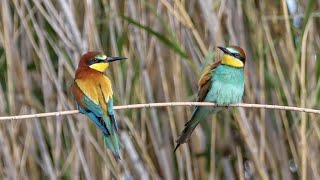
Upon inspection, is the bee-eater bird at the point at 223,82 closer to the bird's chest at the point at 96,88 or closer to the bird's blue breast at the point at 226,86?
the bird's blue breast at the point at 226,86

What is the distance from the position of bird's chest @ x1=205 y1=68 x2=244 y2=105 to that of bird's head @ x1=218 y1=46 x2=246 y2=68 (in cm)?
2

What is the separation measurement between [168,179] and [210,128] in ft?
0.83

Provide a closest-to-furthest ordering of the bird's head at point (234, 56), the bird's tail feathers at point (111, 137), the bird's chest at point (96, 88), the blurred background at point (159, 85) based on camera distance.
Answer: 1. the bird's tail feathers at point (111, 137)
2. the bird's chest at point (96, 88)
3. the bird's head at point (234, 56)
4. the blurred background at point (159, 85)

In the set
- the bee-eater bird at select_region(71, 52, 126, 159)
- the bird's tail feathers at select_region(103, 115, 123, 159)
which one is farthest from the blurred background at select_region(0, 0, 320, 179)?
the bird's tail feathers at select_region(103, 115, 123, 159)

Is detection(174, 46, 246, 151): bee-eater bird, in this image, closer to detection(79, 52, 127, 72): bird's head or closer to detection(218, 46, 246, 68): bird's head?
detection(218, 46, 246, 68): bird's head

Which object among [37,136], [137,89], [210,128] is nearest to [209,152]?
[210,128]

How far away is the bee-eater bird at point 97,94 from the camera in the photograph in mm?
2258

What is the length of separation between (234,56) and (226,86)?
0.12 m

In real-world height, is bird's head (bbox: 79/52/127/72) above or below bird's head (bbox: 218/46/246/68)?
above

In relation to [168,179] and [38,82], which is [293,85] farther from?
[38,82]

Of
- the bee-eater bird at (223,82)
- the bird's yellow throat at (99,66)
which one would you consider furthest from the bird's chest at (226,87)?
the bird's yellow throat at (99,66)

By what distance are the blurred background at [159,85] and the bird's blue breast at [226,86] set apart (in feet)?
0.22

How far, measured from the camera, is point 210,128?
286 cm

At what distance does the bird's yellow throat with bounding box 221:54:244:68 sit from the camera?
2.52 m
